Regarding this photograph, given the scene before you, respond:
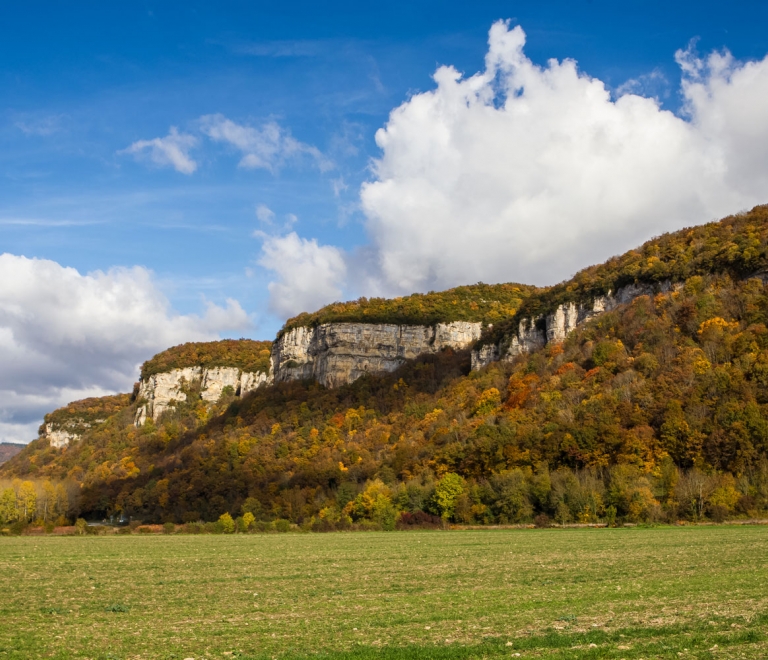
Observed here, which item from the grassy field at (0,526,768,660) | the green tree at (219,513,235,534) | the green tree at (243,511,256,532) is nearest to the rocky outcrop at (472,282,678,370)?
the green tree at (243,511,256,532)

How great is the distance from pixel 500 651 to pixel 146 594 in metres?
13.4

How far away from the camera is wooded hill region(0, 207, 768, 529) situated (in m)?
66.7

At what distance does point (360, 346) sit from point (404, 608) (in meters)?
147

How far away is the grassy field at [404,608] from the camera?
41.7ft

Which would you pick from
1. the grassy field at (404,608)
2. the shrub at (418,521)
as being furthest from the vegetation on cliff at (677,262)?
the grassy field at (404,608)

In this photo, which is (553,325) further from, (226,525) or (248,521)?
(226,525)

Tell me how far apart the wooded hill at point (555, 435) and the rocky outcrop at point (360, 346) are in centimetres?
1184

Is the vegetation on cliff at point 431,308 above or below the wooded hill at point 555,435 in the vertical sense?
above

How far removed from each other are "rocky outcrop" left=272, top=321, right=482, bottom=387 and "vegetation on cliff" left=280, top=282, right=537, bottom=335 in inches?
76.3

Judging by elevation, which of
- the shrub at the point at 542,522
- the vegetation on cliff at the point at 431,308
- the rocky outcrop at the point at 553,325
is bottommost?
the shrub at the point at 542,522

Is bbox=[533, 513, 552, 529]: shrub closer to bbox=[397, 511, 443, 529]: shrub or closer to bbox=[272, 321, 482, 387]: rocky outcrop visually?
bbox=[397, 511, 443, 529]: shrub

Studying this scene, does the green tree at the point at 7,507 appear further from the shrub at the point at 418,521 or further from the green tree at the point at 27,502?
the shrub at the point at 418,521

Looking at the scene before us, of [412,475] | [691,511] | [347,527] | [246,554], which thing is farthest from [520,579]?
[412,475]

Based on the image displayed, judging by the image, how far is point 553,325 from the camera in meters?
127
